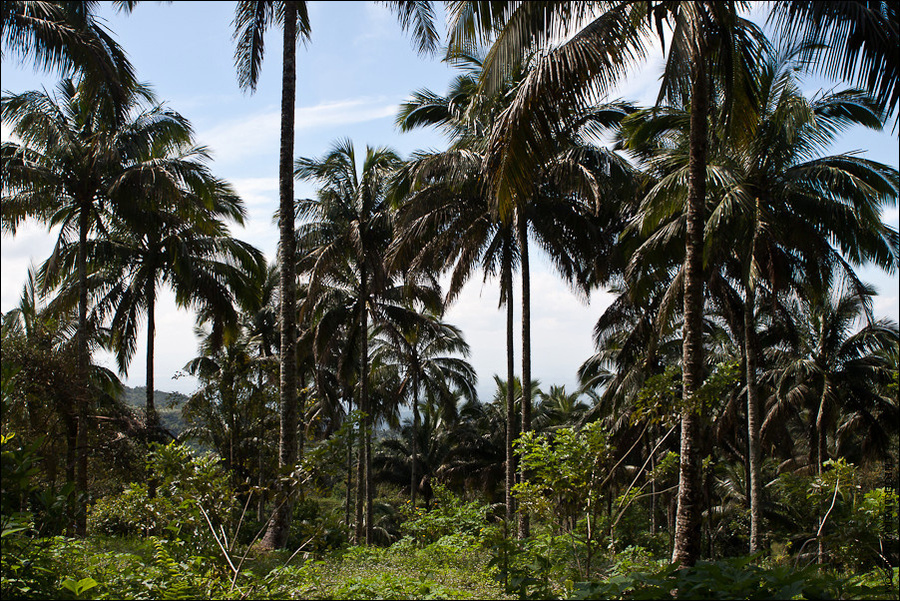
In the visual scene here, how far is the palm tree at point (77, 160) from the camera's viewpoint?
531 inches

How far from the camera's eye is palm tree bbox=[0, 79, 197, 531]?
13.5m

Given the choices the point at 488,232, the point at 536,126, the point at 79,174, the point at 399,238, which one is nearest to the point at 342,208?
the point at 399,238

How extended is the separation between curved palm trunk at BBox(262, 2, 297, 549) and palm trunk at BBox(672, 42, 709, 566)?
5325 millimetres

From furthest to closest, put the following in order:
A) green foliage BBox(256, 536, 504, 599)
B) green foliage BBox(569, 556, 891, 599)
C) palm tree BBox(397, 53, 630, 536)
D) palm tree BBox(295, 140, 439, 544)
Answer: palm tree BBox(295, 140, 439, 544), palm tree BBox(397, 53, 630, 536), green foliage BBox(256, 536, 504, 599), green foliage BBox(569, 556, 891, 599)

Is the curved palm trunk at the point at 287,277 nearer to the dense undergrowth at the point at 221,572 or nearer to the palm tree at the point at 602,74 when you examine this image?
the dense undergrowth at the point at 221,572

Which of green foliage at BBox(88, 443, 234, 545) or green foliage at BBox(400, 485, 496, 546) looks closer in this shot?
green foliage at BBox(88, 443, 234, 545)

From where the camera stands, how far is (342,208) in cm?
1966

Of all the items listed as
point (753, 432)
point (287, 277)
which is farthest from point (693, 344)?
point (753, 432)

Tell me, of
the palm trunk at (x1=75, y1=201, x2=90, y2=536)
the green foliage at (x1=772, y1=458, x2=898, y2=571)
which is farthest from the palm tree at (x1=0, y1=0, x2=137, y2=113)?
the green foliage at (x1=772, y1=458, x2=898, y2=571)

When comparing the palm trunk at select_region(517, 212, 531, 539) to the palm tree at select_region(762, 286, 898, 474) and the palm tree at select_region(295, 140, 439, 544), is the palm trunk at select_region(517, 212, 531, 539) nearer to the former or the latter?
the palm tree at select_region(295, 140, 439, 544)

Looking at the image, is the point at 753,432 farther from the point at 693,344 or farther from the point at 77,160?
the point at 77,160

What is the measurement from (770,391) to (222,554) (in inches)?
954

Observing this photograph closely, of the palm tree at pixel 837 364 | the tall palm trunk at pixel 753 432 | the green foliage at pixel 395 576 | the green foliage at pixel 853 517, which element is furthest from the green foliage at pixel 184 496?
the palm tree at pixel 837 364

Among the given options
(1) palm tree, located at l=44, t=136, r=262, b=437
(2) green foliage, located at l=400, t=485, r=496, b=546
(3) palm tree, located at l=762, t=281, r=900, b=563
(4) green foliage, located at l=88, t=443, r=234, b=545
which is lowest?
(2) green foliage, located at l=400, t=485, r=496, b=546
